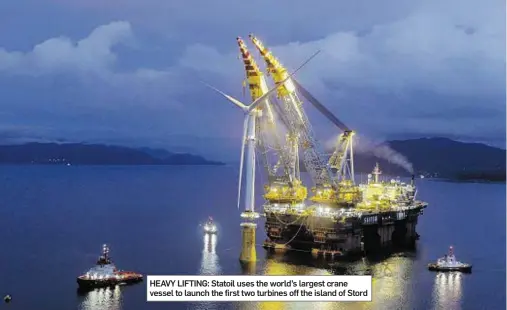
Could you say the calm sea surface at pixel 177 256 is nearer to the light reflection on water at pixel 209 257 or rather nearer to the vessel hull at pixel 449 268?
the light reflection on water at pixel 209 257

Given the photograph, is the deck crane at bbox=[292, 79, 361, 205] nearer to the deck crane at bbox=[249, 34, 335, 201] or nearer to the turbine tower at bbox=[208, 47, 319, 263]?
the deck crane at bbox=[249, 34, 335, 201]

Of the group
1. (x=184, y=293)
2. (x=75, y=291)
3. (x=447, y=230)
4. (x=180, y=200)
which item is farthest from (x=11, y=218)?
(x=184, y=293)

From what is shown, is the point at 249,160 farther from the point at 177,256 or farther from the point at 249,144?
the point at 177,256

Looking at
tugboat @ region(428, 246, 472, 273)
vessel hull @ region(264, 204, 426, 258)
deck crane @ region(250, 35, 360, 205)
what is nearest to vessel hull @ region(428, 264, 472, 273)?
tugboat @ region(428, 246, 472, 273)

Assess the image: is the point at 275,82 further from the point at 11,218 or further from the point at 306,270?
the point at 11,218

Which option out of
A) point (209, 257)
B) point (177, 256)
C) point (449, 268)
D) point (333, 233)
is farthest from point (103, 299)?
point (449, 268)
